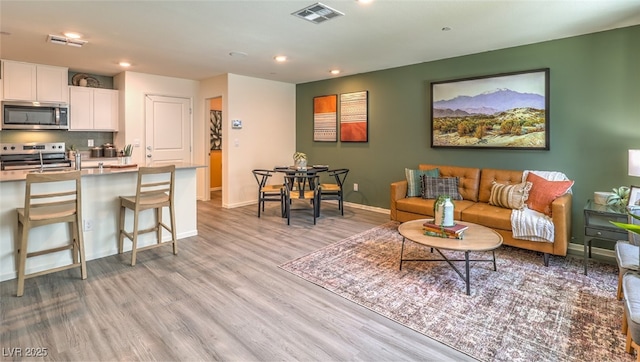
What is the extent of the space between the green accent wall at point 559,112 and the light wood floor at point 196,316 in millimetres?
2854

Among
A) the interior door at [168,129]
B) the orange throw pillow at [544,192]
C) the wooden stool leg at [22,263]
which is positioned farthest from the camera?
the interior door at [168,129]

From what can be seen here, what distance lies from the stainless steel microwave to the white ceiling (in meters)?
0.67

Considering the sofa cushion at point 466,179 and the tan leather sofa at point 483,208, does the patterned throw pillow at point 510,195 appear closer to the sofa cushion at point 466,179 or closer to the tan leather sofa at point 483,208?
the tan leather sofa at point 483,208

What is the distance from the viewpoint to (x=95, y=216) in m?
3.45

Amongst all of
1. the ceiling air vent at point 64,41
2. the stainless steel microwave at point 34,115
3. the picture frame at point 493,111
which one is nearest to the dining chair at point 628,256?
the picture frame at point 493,111

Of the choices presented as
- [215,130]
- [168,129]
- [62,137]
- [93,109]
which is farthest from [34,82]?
[215,130]

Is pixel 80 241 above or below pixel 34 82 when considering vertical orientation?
below

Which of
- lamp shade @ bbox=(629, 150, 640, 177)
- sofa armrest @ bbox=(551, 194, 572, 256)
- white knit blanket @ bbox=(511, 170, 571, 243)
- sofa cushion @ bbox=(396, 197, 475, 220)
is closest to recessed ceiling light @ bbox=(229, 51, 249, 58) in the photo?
sofa cushion @ bbox=(396, 197, 475, 220)

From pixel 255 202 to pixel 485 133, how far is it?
13.7 ft

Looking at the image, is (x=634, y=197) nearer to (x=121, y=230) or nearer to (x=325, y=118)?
(x=325, y=118)

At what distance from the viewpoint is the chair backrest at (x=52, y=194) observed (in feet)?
8.58

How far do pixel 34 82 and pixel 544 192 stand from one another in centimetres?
714

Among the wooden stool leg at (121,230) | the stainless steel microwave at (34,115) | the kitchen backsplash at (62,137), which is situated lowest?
the wooden stool leg at (121,230)

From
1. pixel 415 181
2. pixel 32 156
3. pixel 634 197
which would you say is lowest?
pixel 634 197
